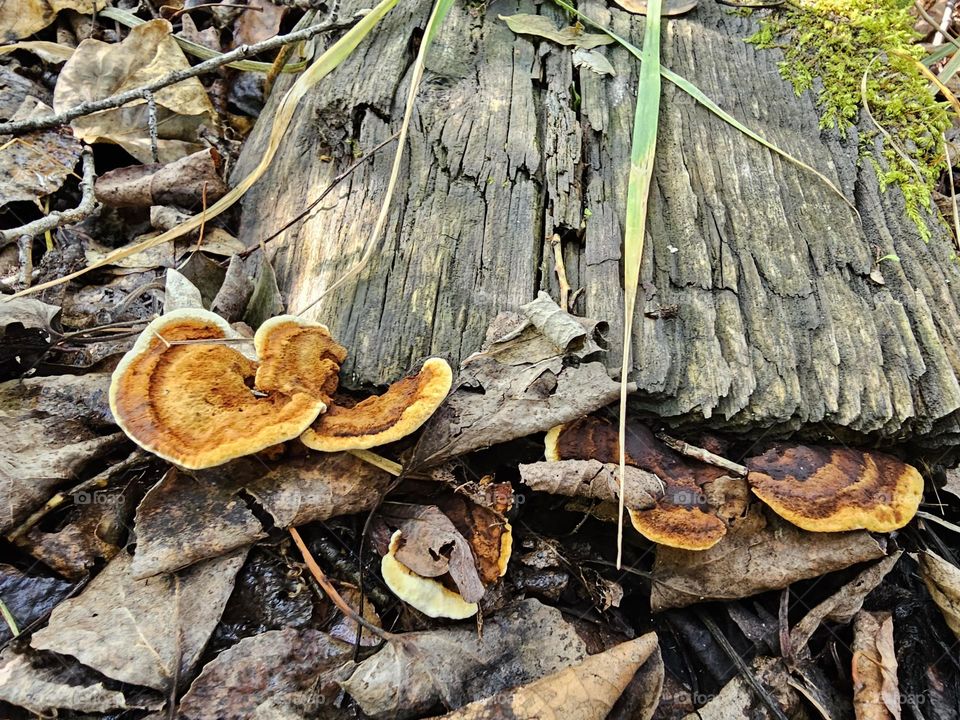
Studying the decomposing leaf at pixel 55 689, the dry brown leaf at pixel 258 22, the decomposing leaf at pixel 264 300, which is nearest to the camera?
the decomposing leaf at pixel 55 689

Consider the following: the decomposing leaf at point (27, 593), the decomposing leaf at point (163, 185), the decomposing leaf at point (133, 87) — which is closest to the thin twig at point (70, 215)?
the decomposing leaf at point (163, 185)

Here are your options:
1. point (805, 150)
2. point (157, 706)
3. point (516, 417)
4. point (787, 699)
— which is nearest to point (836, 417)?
point (787, 699)

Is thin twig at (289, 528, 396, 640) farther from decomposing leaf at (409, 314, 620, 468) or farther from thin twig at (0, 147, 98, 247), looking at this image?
thin twig at (0, 147, 98, 247)

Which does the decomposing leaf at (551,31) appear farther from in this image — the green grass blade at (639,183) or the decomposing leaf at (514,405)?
the decomposing leaf at (514,405)

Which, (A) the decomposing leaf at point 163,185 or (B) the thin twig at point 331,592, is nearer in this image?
(B) the thin twig at point 331,592

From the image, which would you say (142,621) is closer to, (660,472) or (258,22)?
(660,472)

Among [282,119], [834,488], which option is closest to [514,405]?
[834,488]

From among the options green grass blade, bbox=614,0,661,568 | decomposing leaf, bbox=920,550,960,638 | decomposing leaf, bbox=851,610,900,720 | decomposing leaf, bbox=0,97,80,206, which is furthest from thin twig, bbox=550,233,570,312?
decomposing leaf, bbox=0,97,80,206
